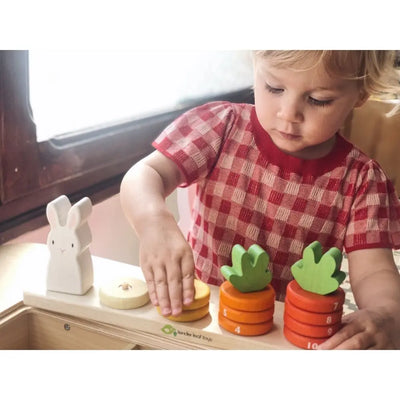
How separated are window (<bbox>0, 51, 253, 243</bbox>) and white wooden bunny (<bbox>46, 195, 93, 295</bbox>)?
0.15 m

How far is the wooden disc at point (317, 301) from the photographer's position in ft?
1.26

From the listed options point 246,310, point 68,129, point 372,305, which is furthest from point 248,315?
point 68,129

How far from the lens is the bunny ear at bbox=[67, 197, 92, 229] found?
0.43m

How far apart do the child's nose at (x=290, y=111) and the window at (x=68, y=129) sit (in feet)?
0.82

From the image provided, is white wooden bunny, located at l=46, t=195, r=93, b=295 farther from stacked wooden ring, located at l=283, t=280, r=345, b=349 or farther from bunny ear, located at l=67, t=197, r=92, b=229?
stacked wooden ring, located at l=283, t=280, r=345, b=349

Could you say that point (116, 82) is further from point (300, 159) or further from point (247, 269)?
point (247, 269)

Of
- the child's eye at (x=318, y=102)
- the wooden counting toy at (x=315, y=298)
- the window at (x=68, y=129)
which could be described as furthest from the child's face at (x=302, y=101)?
the window at (x=68, y=129)

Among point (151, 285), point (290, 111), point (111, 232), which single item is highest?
point (290, 111)

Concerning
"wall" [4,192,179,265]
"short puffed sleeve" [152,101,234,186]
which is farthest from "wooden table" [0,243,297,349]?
"wall" [4,192,179,265]

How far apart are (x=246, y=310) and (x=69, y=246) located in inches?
5.4

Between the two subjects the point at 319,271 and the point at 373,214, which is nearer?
the point at 319,271

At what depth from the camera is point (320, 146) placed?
21.8 inches

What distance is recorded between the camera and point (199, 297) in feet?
1.37
